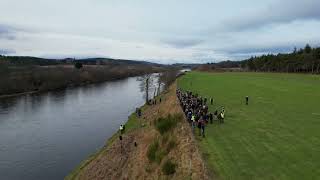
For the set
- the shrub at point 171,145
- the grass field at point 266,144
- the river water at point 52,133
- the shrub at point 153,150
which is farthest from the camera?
the river water at point 52,133

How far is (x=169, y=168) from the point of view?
22.4m

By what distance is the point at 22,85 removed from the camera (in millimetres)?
105125

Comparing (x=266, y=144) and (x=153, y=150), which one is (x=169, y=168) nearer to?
(x=153, y=150)

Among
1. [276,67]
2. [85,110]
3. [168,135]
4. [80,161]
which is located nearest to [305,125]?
[168,135]

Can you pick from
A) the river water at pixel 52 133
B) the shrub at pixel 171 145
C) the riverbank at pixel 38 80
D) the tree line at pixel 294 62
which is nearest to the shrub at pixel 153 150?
the shrub at pixel 171 145

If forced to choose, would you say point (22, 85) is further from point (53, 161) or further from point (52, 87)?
point (53, 161)

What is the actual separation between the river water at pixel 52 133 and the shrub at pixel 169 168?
11.8 meters

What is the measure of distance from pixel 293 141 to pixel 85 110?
47.0 m

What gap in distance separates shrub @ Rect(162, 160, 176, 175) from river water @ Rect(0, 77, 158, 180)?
11.8 meters

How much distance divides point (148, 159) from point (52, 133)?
23637 millimetres

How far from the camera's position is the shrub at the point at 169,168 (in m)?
22.1

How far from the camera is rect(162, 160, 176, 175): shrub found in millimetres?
22075

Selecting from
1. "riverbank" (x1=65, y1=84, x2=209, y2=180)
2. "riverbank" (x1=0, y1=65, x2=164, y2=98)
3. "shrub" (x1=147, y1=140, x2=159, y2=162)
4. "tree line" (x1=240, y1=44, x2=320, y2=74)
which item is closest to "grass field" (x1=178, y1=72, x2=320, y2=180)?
"riverbank" (x1=65, y1=84, x2=209, y2=180)

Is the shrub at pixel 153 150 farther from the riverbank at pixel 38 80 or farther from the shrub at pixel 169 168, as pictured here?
the riverbank at pixel 38 80
